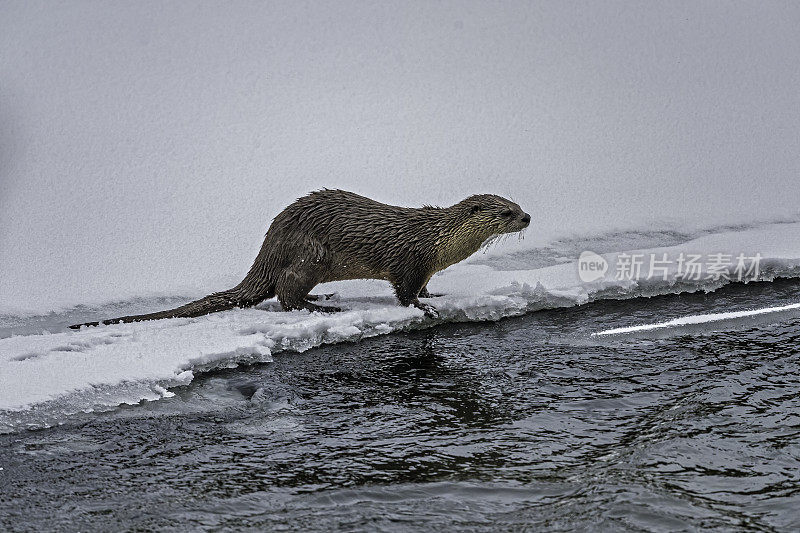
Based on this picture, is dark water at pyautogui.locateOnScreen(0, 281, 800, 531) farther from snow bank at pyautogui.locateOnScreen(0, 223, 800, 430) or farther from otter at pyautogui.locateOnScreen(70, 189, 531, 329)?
otter at pyautogui.locateOnScreen(70, 189, 531, 329)

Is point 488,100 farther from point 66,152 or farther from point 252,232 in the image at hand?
point 66,152

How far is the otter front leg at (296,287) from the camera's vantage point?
185 inches

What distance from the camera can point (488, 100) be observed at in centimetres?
774

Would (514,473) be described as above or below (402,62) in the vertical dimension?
below

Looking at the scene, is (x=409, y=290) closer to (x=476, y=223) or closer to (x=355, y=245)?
(x=355, y=245)

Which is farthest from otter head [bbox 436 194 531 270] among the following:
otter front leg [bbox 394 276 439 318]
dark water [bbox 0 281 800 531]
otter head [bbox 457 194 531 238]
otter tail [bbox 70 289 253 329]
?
otter tail [bbox 70 289 253 329]

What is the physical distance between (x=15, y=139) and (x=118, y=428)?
13.4 ft

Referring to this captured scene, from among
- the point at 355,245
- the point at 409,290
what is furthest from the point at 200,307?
the point at 409,290

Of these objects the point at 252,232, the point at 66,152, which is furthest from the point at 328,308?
the point at 66,152

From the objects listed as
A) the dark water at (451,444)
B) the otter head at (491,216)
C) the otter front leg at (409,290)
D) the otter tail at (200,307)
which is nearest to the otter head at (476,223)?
the otter head at (491,216)

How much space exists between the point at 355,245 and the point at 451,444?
162cm

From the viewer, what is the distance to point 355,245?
4.78 meters

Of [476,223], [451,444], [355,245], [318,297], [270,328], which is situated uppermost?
[476,223]

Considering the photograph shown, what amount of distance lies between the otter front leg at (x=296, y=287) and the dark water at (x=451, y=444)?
431 millimetres
